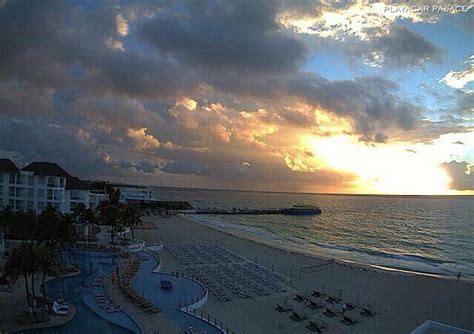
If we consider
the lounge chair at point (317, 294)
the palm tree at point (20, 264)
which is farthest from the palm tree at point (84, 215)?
the lounge chair at point (317, 294)

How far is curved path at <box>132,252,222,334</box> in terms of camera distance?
68.6 ft

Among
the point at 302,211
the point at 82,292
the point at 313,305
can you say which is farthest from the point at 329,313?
the point at 302,211

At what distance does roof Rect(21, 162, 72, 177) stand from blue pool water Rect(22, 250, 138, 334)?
579 inches

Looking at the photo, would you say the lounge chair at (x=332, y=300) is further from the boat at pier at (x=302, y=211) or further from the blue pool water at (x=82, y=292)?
the boat at pier at (x=302, y=211)

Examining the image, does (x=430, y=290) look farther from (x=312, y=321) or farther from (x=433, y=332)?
(x=433, y=332)

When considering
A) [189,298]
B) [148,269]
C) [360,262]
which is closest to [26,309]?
[189,298]

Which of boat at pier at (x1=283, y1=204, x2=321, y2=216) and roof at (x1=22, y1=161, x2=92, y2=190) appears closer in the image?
roof at (x1=22, y1=161, x2=92, y2=190)

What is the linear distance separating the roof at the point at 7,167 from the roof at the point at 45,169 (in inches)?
60.1

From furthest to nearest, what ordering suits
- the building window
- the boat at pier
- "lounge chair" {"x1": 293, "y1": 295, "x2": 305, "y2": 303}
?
the boat at pier, the building window, "lounge chair" {"x1": 293, "y1": 295, "x2": 305, "y2": 303}

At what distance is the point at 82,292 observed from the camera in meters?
25.7

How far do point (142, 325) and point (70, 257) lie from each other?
20.2 meters

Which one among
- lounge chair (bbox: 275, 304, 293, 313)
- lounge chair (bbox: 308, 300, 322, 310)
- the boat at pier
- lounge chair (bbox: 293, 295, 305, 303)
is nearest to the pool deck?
lounge chair (bbox: 275, 304, 293, 313)

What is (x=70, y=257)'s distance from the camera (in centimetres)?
3688

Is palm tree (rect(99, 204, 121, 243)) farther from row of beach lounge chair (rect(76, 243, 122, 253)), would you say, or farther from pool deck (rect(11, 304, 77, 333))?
pool deck (rect(11, 304, 77, 333))
